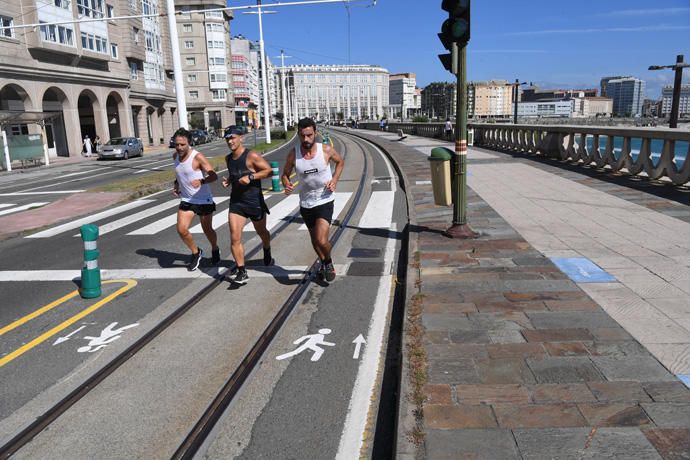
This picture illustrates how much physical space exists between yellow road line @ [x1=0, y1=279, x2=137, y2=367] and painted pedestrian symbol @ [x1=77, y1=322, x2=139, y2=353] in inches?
16.3

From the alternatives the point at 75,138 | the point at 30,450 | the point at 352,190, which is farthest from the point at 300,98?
the point at 30,450

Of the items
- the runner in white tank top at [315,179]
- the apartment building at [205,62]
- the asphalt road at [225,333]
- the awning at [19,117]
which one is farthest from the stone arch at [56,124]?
the apartment building at [205,62]

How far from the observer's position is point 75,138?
40875mm

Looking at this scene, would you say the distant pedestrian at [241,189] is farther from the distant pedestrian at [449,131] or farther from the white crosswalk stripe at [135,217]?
the distant pedestrian at [449,131]

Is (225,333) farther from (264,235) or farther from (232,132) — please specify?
(232,132)

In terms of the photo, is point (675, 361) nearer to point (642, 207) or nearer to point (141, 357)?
point (141, 357)

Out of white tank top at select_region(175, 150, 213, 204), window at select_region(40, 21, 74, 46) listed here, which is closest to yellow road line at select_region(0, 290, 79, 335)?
white tank top at select_region(175, 150, 213, 204)

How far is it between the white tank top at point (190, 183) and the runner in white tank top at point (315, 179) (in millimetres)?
1254

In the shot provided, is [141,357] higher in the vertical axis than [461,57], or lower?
lower

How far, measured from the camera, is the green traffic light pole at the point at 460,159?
304 inches

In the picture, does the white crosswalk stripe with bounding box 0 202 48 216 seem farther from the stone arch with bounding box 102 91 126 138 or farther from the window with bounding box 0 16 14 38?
the stone arch with bounding box 102 91 126 138

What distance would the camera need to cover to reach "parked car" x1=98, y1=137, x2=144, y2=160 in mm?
35406

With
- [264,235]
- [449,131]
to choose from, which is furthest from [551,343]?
[449,131]

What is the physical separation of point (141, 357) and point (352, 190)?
11.1m
